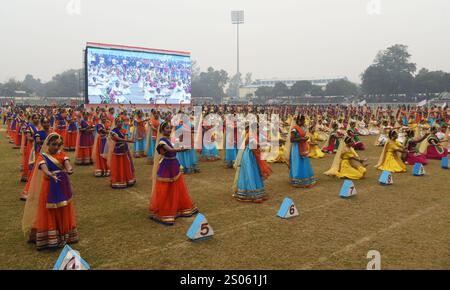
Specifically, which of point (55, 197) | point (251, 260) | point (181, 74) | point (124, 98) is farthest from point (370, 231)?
point (181, 74)

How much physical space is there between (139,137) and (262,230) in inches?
417

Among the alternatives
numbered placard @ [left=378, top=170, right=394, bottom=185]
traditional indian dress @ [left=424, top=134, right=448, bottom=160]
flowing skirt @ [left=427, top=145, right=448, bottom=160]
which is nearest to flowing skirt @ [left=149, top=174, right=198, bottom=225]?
numbered placard @ [left=378, top=170, right=394, bottom=185]

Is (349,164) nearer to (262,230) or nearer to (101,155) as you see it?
(262,230)

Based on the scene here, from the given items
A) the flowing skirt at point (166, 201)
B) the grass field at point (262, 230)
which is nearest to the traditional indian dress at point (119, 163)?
the grass field at point (262, 230)

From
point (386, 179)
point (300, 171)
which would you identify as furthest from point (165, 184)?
point (386, 179)

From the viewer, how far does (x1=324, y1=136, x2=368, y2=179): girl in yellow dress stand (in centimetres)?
1118

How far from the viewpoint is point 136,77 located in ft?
112

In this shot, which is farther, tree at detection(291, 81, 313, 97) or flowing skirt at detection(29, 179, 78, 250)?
tree at detection(291, 81, 313, 97)

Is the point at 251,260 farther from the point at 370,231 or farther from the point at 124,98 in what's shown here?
the point at 124,98

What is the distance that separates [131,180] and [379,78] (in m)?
60.9

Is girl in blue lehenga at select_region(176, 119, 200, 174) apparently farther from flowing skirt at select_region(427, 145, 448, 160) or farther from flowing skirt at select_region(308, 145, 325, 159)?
flowing skirt at select_region(427, 145, 448, 160)

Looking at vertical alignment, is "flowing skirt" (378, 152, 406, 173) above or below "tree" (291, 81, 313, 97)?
below

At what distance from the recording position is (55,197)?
5.60 m

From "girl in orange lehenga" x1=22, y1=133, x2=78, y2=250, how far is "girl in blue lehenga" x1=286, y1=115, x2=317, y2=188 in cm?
639
